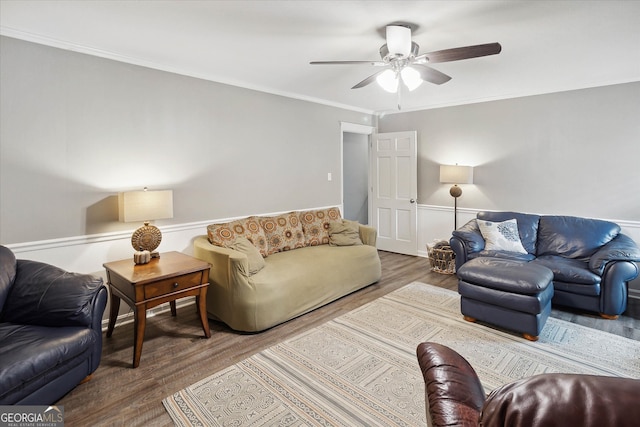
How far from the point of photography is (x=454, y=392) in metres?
1.10

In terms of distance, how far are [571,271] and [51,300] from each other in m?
4.36

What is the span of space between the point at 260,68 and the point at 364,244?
241 cm

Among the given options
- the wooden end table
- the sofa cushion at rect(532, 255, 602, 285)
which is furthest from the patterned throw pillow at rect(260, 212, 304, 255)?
the sofa cushion at rect(532, 255, 602, 285)

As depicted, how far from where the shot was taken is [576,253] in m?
3.71

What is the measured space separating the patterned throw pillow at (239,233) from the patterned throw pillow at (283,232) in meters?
0.10

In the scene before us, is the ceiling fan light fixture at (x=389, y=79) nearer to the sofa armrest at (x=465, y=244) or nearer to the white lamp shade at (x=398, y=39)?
the white lamp shade at (x=398, y=39)

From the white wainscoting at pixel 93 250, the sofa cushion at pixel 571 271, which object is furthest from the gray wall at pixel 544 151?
the white wainscoting at pixel 93 250

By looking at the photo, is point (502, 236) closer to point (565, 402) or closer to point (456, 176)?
point (456, 176)

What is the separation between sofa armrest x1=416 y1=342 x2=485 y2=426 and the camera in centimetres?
99

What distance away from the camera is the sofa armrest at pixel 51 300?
6.94ft

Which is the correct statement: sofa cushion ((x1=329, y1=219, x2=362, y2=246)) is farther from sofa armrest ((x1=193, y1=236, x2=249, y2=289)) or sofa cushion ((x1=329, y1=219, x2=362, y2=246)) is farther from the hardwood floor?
sofa armrest ((x1=193, y1=236, x2=249, y2=289))

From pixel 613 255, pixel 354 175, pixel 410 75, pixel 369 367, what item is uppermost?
pixel 410 75

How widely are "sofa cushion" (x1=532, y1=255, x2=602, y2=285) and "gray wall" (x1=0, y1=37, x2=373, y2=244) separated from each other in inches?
124

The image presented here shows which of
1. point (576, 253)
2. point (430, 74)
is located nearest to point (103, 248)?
point (430, 74)
